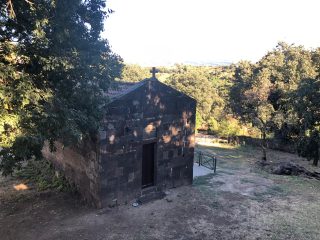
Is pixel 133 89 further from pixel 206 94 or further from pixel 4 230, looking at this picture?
pixel 206 94

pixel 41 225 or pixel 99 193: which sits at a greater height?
pixel 99 193

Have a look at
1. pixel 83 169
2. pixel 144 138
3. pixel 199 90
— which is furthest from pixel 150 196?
pixel 199 90

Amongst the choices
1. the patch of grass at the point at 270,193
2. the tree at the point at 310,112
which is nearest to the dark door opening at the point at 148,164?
the patch of grass at the point at 270,193

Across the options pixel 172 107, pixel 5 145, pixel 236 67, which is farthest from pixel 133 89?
pixel 236 67

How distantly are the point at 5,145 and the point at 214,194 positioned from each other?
9137mm

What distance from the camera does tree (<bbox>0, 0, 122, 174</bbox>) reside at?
7.30 meters

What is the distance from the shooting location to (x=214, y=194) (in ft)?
43.7

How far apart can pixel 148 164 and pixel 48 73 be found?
20.4ft

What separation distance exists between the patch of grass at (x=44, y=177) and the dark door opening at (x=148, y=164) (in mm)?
3145

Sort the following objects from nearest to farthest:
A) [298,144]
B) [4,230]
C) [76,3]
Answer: [76,3], [4,230], [298,144]

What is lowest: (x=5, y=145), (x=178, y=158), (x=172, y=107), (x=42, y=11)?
(x=178, y=158)

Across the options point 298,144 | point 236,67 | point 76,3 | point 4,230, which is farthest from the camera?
point 236,67

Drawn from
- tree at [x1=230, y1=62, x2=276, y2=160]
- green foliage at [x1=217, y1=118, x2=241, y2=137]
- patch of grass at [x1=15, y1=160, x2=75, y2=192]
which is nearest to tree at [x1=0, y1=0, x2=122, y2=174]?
patch of grass at [x1=15, y1=160, x2=75, y2=192]

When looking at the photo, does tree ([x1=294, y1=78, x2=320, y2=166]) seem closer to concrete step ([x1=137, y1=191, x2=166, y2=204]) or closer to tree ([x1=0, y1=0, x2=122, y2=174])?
concrete step ([x1=137, y1=191, x2=166, y2=204])
